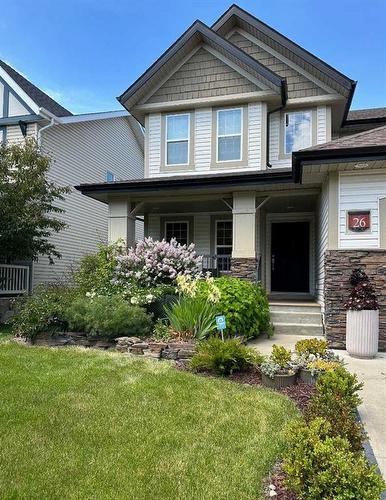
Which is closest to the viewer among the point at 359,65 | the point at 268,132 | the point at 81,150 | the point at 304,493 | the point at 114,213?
the point at 304,493

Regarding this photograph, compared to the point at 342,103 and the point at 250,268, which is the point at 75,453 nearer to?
the point at 250,268

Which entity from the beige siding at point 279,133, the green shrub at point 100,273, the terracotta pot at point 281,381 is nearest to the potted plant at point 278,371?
the terracotta pot at point 281,381

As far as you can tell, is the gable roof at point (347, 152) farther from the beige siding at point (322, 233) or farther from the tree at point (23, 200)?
the tree at point (23, 200)

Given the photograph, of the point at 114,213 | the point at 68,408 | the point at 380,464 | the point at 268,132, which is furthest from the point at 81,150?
the point at 380,464

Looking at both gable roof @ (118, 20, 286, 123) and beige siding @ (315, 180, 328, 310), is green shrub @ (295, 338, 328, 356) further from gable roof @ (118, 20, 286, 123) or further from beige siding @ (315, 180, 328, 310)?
gable roof @ (118, 20, 286, 123)

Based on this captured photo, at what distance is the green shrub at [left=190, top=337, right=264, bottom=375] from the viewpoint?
561 centimetres

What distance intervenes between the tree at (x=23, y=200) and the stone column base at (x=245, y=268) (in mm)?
5091

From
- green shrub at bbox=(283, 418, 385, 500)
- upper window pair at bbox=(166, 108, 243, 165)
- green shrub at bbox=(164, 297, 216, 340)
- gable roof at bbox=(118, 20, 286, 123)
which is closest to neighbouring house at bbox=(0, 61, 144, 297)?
gable roof at bbox=(118, 20, 286, 123)

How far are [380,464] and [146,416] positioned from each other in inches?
81.3

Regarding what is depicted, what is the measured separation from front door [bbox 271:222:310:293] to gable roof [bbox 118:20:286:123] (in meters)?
3.75

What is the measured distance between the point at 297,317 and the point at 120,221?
5124mm

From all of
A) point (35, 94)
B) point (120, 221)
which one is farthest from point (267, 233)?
point (35, 94)

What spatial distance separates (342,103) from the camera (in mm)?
11867

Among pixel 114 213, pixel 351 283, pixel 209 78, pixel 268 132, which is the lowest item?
pixel 351 283
